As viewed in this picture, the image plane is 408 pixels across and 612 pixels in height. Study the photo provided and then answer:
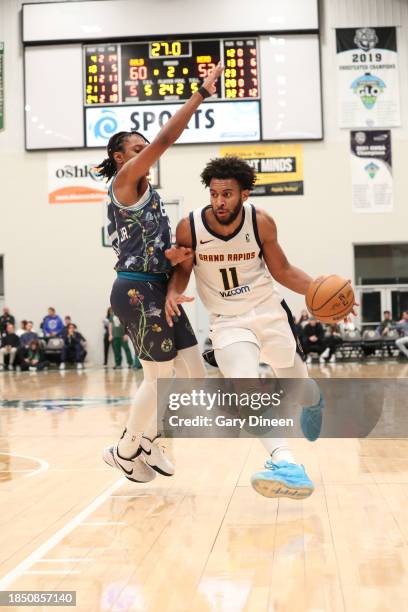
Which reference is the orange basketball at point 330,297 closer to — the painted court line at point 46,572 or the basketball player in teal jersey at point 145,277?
the basketball player in teal jersey at point 145,277

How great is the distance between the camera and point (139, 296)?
4.13m

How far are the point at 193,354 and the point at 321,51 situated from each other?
55.7ft

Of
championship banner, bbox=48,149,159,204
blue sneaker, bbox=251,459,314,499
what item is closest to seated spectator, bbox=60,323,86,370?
championship banner, bbox=48,149,159,204

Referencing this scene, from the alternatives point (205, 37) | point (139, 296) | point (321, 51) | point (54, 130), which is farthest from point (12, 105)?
point (139, 296)

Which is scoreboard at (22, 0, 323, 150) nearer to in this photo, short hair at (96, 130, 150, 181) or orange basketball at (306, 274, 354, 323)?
short hair at (96, 130, 150, 181)

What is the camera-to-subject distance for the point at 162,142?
3.82 m

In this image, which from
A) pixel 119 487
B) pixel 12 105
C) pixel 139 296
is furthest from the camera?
pixel 12 105

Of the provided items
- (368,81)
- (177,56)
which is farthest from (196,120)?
(368,81)

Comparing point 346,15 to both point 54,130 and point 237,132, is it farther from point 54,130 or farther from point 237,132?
point 54,130

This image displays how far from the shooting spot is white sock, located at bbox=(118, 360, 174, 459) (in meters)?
4.21

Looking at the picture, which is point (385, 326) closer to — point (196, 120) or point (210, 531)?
point (196, 120)

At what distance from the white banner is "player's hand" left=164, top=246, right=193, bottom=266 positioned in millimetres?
15129

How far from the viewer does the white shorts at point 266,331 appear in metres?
4.07

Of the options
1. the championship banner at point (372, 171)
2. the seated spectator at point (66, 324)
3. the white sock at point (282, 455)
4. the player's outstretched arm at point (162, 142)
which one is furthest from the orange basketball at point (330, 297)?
the championship banner at point (372, 171)
